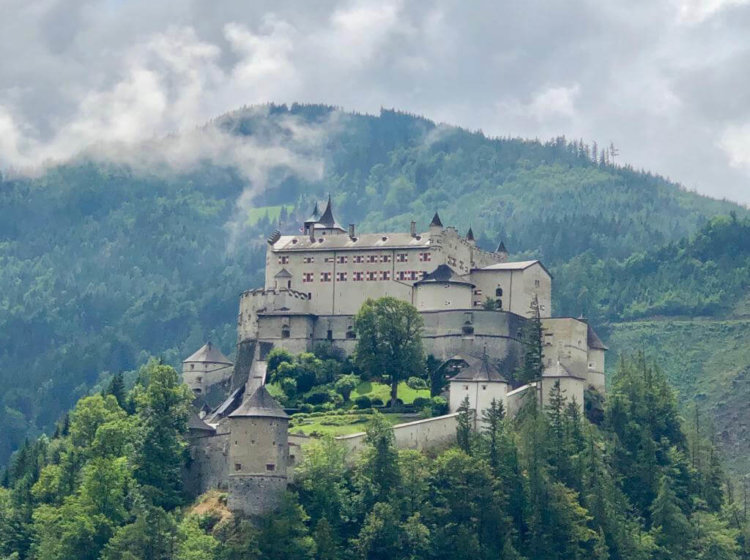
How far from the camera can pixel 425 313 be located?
366 feet

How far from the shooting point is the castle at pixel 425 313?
102 metres

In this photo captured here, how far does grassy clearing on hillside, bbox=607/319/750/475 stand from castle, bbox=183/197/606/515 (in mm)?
38488

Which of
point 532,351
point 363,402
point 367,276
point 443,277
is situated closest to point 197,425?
point 363,402

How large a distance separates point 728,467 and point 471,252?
37735mm

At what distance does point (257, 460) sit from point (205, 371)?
31.8 meters

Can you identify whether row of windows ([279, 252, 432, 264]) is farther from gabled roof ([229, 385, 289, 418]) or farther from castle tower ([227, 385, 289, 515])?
castle tower ([227, 385, 289, 515])

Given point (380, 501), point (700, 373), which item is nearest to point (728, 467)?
point (700, 373)

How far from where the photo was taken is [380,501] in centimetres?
8956

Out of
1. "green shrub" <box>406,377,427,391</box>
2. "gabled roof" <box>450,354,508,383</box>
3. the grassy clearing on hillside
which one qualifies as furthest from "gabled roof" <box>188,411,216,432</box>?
the grassy clearing on hillside

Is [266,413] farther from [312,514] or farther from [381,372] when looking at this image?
[381,372]

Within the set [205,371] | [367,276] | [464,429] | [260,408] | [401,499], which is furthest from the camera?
[205,371]

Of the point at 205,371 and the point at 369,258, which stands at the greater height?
the point at 369,258

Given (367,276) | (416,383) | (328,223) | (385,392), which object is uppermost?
(328,223)

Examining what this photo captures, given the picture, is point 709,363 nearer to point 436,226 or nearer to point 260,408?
point 436,226
